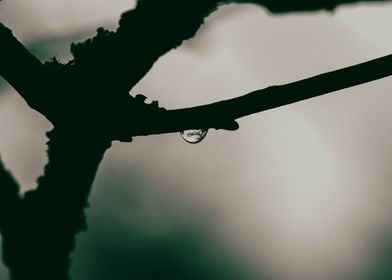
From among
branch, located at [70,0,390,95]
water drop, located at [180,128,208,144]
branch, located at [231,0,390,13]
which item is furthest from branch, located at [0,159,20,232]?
branch, located at [231,0,390,13]

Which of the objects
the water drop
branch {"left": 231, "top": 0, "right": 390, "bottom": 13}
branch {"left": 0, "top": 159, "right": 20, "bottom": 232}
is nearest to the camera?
branch {"left": 231, "top": 0, "right": 390, "bottom": 13}

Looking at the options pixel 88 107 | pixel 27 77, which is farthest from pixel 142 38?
pixel 27 77

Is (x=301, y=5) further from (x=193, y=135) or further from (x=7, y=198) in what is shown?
(x=7, y=198)

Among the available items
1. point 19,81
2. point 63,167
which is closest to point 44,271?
point 63,167

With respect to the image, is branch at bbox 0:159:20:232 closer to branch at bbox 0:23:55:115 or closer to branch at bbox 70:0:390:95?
branch at bbox 0:23:55:115

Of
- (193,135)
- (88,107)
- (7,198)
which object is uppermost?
(193,135)

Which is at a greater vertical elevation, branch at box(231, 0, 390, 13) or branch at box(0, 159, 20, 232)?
branch at box(231, 0, 390, 13)

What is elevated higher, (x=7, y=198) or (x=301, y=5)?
(x=301, y=5)

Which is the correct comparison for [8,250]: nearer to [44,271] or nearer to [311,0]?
[44,271]
